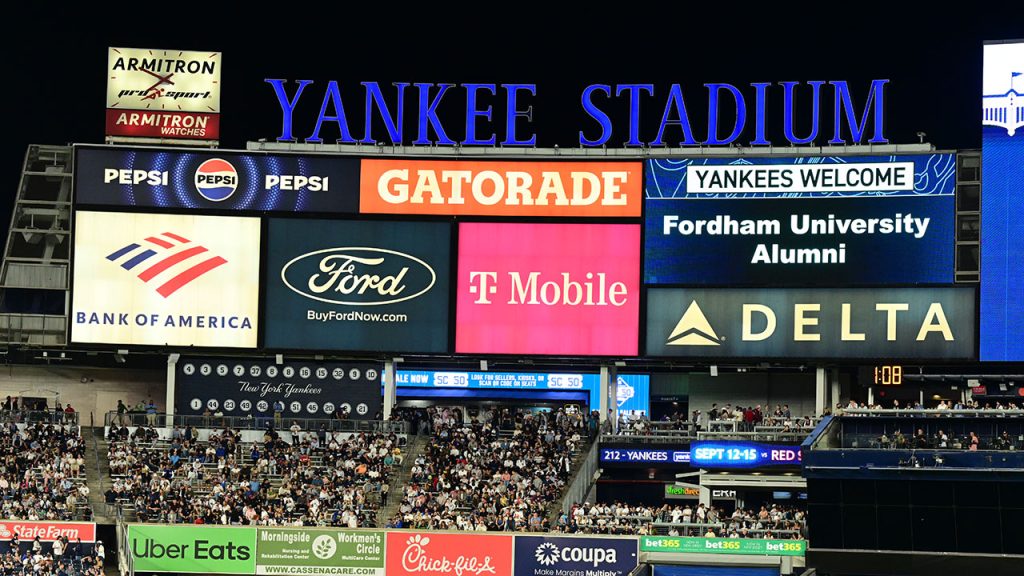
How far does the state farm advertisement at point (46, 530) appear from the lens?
50.4 metres

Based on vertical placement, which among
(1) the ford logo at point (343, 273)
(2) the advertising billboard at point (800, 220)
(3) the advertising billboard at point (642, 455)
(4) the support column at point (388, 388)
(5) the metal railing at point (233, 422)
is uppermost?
(2) the advertising billboard at point (800, 220)

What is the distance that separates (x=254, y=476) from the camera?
54688 mm

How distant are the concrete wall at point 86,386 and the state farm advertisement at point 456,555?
1584cm

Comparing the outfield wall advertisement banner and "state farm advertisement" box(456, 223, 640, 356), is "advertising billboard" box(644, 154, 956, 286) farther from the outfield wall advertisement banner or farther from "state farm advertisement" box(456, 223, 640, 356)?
the outfield wall advertisement banner

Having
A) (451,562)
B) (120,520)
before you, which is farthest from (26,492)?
(451,562)

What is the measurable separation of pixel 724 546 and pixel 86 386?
976 inches

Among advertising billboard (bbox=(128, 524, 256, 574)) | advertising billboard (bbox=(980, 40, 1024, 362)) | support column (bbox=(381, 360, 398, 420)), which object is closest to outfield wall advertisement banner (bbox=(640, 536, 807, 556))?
advertising billboard (bbox=(980, 40, 1024, 362))

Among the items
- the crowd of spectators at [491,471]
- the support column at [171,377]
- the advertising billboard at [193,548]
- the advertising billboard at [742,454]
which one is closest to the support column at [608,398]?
the crowd of spectators at [491,471]

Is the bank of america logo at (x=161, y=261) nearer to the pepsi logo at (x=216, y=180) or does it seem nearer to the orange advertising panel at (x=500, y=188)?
the pepsi logo at (x=216, y=180)

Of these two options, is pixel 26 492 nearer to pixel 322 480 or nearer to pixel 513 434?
pixel 322 480

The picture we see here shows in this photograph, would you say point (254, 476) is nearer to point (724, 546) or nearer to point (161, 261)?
point (161, 261)

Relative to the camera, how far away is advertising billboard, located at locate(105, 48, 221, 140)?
5891 cm

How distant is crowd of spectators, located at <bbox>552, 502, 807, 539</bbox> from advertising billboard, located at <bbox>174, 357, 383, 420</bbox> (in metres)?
10.0

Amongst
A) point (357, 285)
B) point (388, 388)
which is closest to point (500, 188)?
point (357, 285)
